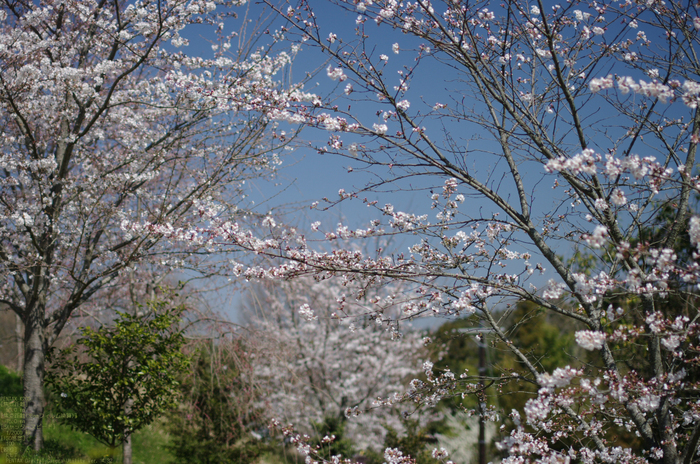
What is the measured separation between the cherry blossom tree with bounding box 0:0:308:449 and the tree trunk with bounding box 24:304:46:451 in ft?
0.04

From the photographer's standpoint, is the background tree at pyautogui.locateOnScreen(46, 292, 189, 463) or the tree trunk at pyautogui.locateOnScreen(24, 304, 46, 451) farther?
the tree trunk at pyautogui.locateOnScreen(24, 304, 46, 451)

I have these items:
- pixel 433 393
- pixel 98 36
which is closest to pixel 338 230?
pixel 433 393

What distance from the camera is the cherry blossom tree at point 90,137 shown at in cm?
572

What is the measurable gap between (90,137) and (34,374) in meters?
3.18

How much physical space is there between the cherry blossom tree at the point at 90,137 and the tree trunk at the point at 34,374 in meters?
0.01

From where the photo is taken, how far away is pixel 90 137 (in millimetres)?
6570

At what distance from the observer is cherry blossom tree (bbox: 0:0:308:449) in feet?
18.8

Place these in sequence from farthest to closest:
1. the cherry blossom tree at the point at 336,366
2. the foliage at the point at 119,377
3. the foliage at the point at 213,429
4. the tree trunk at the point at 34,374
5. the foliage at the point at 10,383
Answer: the cherry blossom tree at the point at 336,366
the foliage at the point at 10,383
the foliage at the point at 213,429
the tree trunk at the point at 34,374
the foliage at the point at 119,377

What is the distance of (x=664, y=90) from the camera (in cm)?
232

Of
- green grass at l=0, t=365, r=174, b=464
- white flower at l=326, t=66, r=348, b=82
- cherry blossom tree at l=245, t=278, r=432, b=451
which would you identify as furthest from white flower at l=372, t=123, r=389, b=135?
cherry blossom tree at l=245, t=278, r=432, b=451

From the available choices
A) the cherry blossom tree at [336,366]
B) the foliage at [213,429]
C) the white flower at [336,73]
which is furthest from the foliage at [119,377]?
the cherry blossom tree at [336,366]

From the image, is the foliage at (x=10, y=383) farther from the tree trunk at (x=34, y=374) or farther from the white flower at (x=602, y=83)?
the white flower at (x=602, y=83)

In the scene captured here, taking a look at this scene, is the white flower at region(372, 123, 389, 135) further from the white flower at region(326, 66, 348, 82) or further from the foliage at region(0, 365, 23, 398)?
the foliage at region(0, 365, 23, 398)

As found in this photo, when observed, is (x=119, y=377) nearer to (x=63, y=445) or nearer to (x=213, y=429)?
(x=63, y=445)
